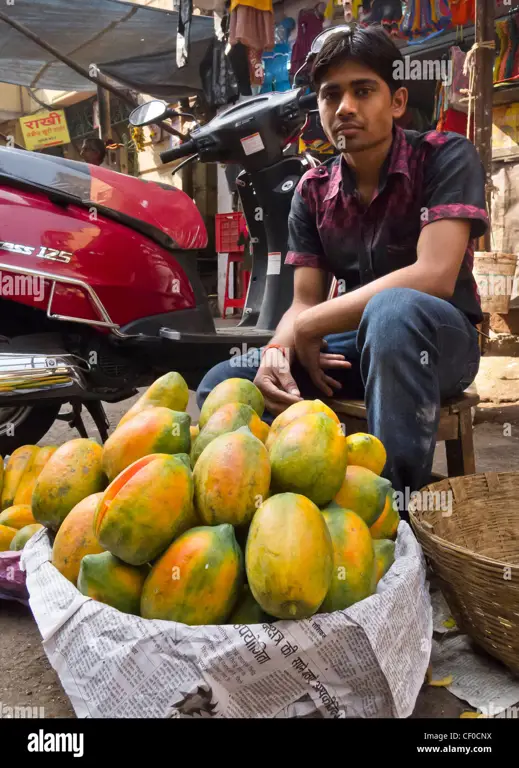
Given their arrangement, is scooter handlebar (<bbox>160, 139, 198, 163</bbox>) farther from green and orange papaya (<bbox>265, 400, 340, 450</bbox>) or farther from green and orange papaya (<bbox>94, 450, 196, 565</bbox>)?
green and orange papaya (<bbox>94, 450, 196, 565</bbox>)

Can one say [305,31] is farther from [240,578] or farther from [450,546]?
[240,578]

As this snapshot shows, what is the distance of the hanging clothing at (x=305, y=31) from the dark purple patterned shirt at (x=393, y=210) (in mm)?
4321

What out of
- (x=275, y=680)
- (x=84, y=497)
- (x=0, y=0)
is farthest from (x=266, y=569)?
(x=0, y=0)

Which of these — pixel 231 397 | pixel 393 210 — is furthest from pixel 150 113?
pixel 231 397

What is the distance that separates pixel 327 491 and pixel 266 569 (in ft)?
0.88

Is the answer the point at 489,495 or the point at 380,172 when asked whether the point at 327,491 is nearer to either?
the point at 489,495

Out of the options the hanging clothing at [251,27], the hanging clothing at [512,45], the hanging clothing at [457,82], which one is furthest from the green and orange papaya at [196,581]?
the hanging clothing at [251,27]

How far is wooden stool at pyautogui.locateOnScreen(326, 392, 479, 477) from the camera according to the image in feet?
6.36

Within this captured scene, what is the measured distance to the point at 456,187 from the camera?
1.92 metres

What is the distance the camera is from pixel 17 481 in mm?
1967

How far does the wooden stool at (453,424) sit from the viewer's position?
194 centimetres
